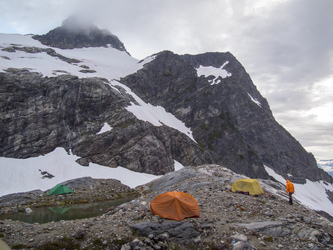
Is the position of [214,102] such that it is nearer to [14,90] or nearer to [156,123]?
[156,123]

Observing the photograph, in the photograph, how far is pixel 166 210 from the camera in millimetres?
12906

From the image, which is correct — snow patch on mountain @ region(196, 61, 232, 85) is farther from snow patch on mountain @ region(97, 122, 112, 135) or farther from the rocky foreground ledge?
the rocky foreground ledge

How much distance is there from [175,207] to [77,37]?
145433 millimetres

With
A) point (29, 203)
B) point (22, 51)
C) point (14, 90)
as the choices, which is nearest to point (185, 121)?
point (14, 90)

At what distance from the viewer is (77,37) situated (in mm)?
131625

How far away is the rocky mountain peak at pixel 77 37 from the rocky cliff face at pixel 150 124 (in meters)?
1.08

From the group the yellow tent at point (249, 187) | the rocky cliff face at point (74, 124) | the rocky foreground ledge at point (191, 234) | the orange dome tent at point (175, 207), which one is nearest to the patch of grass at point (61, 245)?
the rocky foreground ledge at point (191, 234)

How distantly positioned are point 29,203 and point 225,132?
71183 millimetres

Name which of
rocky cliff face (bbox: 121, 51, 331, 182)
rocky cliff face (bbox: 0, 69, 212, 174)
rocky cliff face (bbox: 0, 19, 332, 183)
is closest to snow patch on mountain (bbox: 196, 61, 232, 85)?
rocky cliff face (bbox: 0, 19, 332, 183)

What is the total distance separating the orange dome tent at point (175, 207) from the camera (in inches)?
496

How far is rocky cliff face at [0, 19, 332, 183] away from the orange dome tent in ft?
119

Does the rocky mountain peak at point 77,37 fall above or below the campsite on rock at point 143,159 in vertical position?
above

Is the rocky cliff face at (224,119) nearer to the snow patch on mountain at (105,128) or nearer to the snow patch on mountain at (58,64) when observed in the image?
the snow patch on mountain at (58,64)

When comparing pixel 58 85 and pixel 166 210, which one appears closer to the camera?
pixel 166 210
